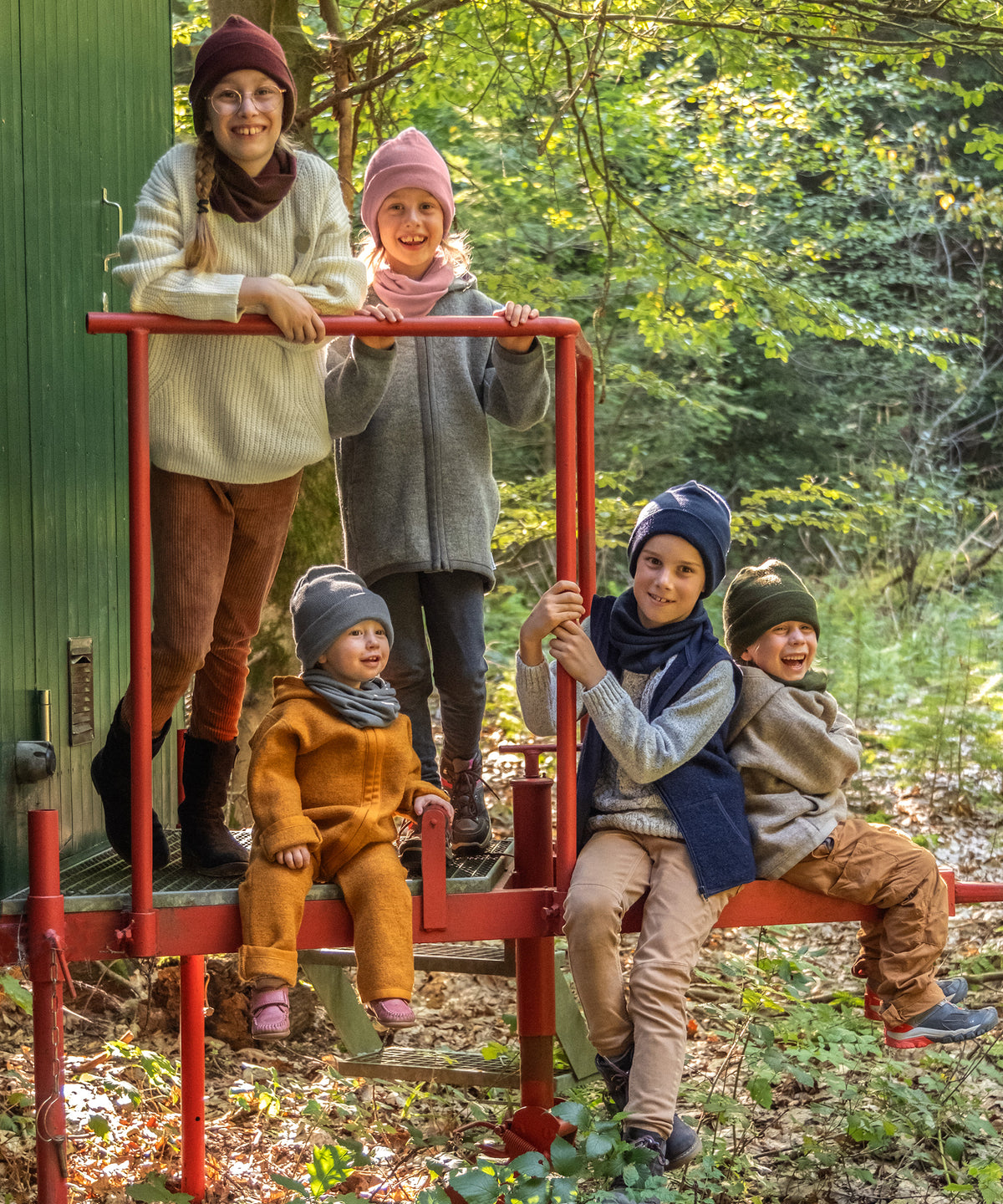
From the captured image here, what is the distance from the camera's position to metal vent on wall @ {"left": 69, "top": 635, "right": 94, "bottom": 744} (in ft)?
13.1

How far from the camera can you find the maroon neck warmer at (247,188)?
3.15m

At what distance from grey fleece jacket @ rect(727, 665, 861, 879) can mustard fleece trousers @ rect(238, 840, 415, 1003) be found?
927 mm

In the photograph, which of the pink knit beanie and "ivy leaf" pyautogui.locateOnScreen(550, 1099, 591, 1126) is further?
the pink knit beanie

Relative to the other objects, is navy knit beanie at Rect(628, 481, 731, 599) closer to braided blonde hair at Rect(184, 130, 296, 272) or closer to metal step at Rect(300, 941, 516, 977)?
braided blonde hair at Rect(184, 130, 296, 272)

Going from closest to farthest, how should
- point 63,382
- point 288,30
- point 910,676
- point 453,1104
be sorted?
point 63,382 → point 453,1104 → point 288,30 → point 910,676

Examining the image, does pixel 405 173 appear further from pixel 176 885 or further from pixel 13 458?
pixel 176 885

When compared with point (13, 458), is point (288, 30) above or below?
above

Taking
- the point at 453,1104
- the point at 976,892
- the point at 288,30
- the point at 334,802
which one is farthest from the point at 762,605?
the point at 288,30

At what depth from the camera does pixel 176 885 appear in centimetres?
309

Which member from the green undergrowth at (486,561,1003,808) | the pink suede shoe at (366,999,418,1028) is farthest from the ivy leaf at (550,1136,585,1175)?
the green undergrowth at (486,561,1003,808)

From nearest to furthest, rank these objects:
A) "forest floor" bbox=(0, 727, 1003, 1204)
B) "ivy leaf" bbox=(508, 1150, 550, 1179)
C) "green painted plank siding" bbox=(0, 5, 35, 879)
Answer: "ivy leaf" bbox=(508, 1150, 550, 1179) → "green painted plank siding" bbox=(0, 5, 35, 879) → "forest floor" bbox=(0, 727, 1003, 1204)

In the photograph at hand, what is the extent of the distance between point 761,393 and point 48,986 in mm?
13095

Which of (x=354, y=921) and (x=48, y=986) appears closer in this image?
(x=48, y=986)

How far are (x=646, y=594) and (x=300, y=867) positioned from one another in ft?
3.56
